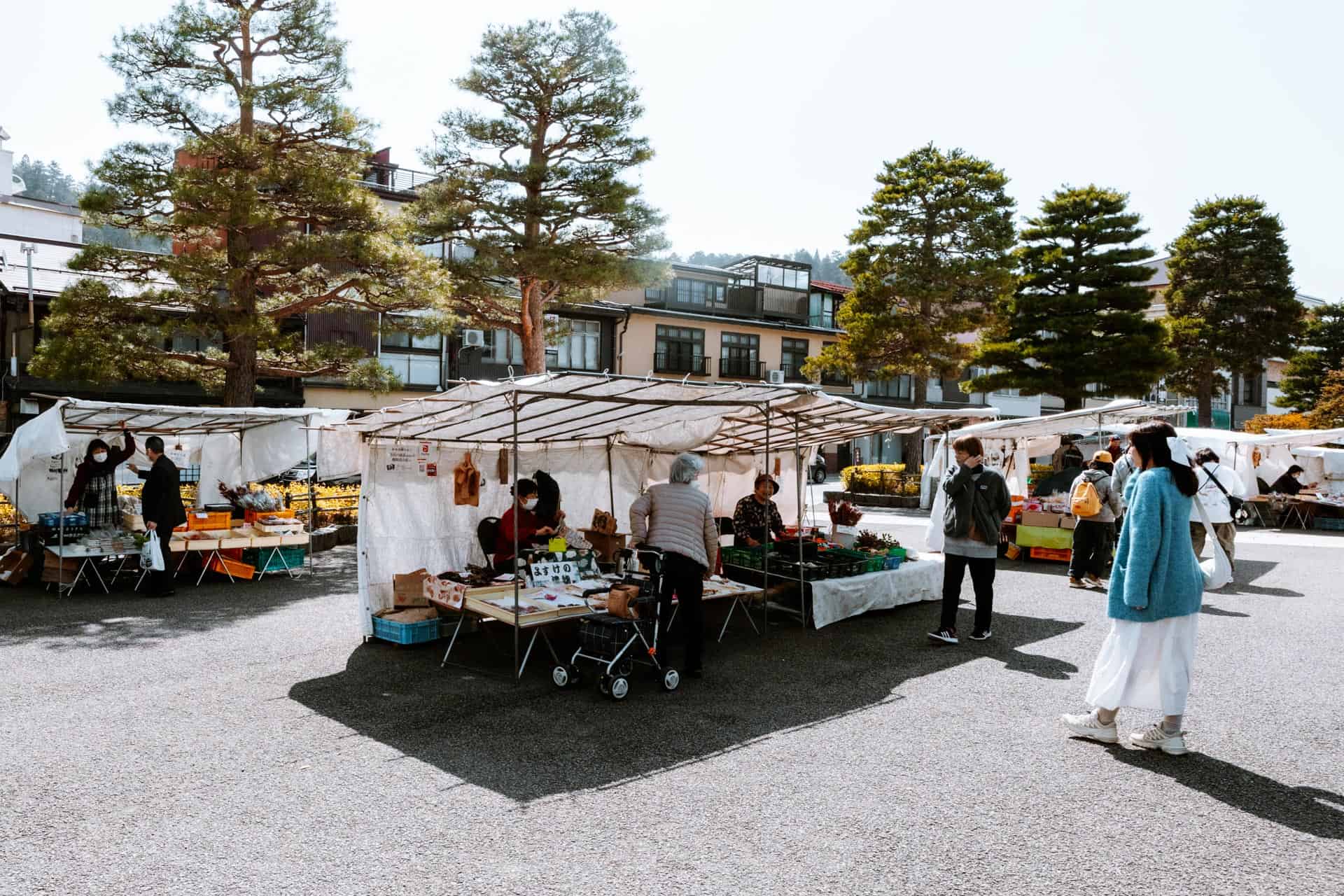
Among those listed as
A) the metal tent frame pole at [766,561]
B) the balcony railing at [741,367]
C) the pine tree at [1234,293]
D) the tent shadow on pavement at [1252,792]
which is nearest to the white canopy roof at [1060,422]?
the metal tent frame pole at [766,561]

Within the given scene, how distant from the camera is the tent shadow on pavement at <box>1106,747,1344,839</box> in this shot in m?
4.30

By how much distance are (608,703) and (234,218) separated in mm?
10954

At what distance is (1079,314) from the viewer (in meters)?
26.4

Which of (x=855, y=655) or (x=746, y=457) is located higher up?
(x=746, y=457)

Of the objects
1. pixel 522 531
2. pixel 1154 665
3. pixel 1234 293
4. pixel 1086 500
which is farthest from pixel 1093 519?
pixel 1234 293

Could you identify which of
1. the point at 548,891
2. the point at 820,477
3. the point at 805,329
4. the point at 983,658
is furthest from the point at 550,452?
the point at 805,329

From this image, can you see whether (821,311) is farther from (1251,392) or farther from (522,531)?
(522,531)

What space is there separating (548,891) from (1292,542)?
18.3m

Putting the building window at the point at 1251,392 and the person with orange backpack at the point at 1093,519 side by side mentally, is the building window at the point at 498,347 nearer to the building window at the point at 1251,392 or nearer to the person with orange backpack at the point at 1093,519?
the person with orange backpack at the point at 1093,519

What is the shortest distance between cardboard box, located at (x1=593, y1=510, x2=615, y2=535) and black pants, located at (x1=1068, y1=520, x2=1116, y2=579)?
598 cm

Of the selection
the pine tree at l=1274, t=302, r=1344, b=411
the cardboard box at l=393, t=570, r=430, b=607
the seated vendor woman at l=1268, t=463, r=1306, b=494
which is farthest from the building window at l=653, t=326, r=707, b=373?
the cardboard box at l=393, t=570, r=430, b=607

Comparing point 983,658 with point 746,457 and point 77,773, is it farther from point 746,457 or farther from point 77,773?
point 77,773

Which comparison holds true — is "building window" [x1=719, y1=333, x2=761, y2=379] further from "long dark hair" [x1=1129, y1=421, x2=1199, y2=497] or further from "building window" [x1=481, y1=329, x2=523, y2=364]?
"long dark hair" [x1=1129, y1=421, x2=1199, y2=497]

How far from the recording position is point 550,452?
1042 cm
